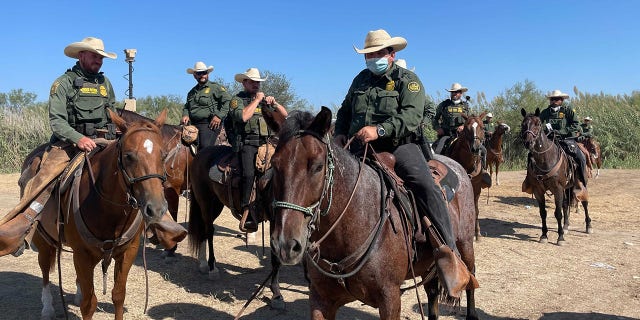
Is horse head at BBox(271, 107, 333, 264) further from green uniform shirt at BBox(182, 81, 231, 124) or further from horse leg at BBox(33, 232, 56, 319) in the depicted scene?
green uniform shirt at BBox(182, 81, 231, 124)

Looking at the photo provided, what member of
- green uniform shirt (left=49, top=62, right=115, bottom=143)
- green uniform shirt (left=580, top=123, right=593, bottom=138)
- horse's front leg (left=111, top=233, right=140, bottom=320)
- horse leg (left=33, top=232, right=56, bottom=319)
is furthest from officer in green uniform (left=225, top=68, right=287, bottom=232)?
green uniform shirt (left=580, top=123, right=593, bottom=138)

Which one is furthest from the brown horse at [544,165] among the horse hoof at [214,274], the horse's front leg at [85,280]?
the horse's front leg at [85,280]

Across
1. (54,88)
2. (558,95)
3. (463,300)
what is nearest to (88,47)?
(54,88)

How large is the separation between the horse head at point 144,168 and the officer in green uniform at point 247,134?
228 centimetres

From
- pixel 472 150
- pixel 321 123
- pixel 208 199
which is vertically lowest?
pixel 208 199

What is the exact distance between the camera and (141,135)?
3.93 m

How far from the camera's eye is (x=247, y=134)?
6734 mm

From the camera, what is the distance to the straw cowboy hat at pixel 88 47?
5.05m

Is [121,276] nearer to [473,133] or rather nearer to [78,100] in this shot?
[78,100]

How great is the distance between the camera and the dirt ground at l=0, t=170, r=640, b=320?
5.61m

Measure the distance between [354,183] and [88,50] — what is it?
3.54 m

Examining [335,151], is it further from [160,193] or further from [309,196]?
[160,193]

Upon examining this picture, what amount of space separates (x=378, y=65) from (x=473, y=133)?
20.2 ft

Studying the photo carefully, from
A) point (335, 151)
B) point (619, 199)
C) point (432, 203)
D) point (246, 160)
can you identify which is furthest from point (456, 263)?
point (619, 199)
